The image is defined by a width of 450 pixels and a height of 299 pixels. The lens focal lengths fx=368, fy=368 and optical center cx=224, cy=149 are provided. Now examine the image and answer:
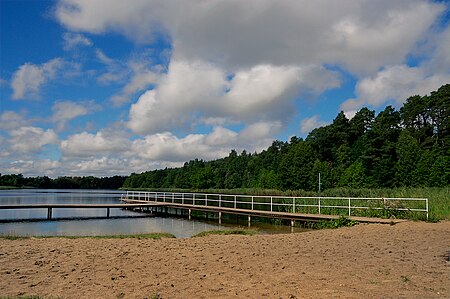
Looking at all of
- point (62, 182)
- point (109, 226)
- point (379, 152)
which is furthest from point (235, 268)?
point (62, 182)

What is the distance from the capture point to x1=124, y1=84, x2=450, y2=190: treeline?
47.0 metres

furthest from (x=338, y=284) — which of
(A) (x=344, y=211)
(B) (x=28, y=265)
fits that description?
(A) (x=344, y=211)

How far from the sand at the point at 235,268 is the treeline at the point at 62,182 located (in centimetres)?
13965

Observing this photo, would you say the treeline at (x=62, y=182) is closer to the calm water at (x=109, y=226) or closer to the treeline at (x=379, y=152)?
the treeline at (x=379, y=152)

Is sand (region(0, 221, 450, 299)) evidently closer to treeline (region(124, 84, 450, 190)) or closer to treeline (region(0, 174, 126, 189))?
treeline (region(124, 84, 450, 190))

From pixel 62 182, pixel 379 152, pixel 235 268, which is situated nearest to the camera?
pixel 235 268

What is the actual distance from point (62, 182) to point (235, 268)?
161m

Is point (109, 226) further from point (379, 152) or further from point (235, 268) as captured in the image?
point (379, 152)

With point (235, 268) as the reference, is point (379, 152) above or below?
above

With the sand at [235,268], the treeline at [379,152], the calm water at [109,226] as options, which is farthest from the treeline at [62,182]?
the sand at [235,268]

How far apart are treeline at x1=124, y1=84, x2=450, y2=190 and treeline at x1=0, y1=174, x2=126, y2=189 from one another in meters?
81.8

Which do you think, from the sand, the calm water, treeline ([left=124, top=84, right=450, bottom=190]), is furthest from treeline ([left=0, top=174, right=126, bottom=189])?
the sand

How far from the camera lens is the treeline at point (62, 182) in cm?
13300

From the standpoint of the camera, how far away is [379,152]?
5538 cm
